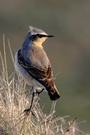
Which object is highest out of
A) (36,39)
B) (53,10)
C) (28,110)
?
(36,39)

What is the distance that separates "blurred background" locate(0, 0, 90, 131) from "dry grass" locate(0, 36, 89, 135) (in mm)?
3022

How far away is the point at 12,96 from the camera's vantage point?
8.15m

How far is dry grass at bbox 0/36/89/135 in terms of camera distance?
25.3 feet

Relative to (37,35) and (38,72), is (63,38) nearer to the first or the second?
(37,35)

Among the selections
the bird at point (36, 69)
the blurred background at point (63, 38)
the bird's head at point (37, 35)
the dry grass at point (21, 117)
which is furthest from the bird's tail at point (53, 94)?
the blurred background at point (63, 38)

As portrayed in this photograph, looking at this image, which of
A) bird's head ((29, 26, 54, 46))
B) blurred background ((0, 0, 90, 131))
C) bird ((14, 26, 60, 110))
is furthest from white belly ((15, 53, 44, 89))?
blurred background ((0, 0, 90, 131))

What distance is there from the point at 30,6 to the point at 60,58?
5236 millimetres

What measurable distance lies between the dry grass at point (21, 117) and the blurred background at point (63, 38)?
3.02 m

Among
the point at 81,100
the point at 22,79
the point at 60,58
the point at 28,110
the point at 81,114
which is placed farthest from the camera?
the point at 60,58

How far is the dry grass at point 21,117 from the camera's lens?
7719mm

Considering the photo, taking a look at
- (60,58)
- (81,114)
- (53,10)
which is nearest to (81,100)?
(81,114)

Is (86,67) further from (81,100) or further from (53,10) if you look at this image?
(53,10)

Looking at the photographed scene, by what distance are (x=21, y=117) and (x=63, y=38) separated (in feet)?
36.6

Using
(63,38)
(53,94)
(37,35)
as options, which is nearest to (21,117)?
(53,94)
